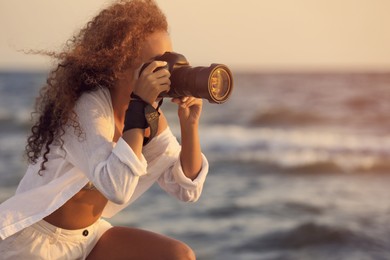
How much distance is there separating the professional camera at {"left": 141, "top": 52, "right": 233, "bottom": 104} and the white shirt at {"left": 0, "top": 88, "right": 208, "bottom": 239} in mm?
185

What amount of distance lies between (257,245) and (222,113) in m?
8.16

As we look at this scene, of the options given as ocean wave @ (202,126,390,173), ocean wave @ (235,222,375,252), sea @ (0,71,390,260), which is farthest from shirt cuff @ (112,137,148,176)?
ocean wave @ (202,126,390,173)

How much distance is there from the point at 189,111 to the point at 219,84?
185 millimetres

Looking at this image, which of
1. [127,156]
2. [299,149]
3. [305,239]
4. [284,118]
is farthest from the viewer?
[284,118]

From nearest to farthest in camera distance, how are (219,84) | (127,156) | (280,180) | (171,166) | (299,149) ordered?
(127,156), (219,84), (171,166), (280,180), (299,149)

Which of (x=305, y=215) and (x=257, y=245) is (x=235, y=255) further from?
(x=305, y=215)

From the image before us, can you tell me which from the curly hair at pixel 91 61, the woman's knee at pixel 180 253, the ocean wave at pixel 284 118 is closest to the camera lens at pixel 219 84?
the curly hair at pixel 91 61

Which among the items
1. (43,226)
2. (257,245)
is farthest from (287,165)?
(43,226)

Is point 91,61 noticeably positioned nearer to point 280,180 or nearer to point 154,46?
point 154,46

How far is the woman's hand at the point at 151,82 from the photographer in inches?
84.3

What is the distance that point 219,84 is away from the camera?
222 centimetres

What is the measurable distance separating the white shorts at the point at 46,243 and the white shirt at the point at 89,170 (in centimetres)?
6

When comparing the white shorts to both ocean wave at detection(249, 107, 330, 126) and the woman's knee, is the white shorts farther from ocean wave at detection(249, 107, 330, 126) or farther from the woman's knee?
ocean wave at detection(249, 107, 330, 126)

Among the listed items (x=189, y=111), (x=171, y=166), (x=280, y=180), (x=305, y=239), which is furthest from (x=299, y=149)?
(x=189, y=111)
